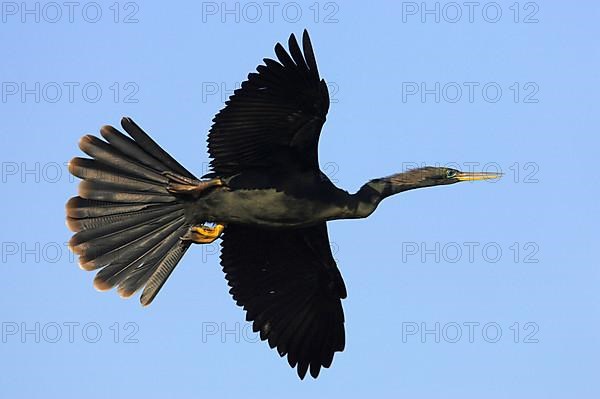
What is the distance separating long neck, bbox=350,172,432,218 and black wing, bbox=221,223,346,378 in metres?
1.00

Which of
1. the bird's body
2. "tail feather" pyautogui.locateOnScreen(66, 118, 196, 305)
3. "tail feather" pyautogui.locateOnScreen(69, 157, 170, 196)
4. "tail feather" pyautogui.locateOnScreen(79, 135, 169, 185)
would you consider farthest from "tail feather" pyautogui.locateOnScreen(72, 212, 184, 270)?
the bird's body

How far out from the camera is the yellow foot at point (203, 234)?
1266cm

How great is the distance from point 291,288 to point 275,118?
2.25m

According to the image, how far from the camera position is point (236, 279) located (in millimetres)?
13180

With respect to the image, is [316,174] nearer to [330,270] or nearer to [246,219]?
[246,219]

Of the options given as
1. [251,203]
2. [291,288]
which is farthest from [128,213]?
[291,288]

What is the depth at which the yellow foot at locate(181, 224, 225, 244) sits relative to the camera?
12.7 m

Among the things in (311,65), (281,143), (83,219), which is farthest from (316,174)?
(83,219)

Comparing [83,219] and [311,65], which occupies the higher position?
[311,65]

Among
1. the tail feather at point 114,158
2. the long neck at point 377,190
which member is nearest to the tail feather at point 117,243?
the tail feather at point 114,158

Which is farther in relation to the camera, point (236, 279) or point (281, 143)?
point (236, 279)

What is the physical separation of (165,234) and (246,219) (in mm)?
941

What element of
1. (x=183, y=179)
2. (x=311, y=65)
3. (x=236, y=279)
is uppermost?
(x=311, y=65)

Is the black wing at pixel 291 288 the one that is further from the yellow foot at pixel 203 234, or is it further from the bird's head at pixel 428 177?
the bird's head at pixel 428 177
